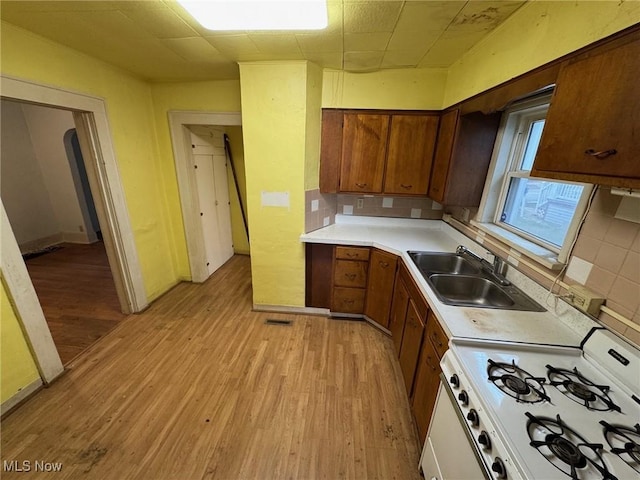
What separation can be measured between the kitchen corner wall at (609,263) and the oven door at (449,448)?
2.35ft

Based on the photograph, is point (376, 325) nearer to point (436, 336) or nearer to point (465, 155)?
point (436, 336)

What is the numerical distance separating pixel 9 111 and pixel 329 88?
5.05 m

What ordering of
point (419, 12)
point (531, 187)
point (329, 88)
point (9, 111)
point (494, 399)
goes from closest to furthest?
1. point (494, 399)
2. point (419, 12)
3. point (531, 187)
4. point (329, 88)
5. point (9, 111)

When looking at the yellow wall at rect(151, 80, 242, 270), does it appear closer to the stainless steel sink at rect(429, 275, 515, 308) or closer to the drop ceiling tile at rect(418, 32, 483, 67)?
the drop ceiling tile at rect(418, 32, 483, 67)

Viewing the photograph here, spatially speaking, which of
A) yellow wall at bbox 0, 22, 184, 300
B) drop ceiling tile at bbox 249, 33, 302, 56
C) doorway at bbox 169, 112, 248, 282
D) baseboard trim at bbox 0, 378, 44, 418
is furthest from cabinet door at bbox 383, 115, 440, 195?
baseboard trim at bbox 0, 378, 44, 418

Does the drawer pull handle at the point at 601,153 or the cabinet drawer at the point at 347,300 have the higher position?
the drawer pull handle at the point at 601,153

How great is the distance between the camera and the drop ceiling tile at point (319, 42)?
1627mm

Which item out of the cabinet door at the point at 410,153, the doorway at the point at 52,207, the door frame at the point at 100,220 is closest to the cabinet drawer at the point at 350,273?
the cabinet door at the point at 410,153

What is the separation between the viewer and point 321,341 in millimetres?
2359

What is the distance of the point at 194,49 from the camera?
1.86 m

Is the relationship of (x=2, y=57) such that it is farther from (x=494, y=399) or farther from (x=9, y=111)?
(x=9, y=111)

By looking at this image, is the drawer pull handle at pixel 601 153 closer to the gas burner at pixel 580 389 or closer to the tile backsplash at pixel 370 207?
the gas burner at pixel 580 389

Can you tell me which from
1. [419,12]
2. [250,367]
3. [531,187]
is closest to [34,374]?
[250,367]

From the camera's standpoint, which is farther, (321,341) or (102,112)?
(321,341)
